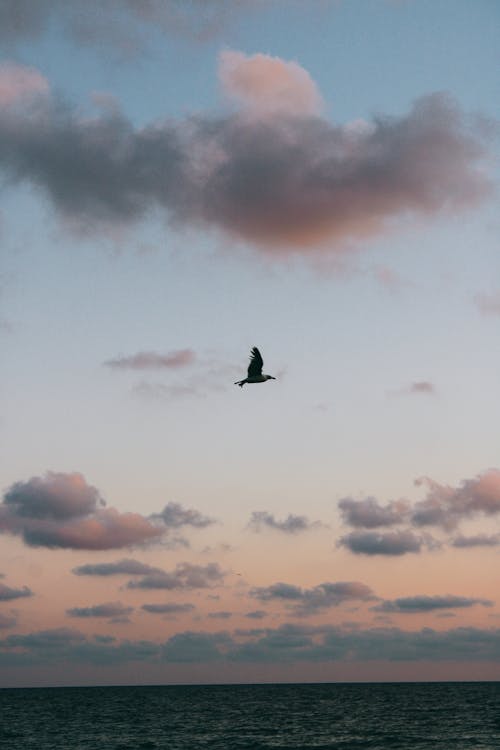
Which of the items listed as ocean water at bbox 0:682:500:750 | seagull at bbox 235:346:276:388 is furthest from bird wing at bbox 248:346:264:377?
ocean water at bbox 0:682:500:750

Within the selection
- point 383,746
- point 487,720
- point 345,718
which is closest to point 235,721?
point 345,718

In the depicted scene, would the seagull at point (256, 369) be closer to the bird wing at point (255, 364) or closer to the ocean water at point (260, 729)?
the bird wing at point (255, 364)

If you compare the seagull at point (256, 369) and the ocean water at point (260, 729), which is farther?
the ocean water at point (260, 729)

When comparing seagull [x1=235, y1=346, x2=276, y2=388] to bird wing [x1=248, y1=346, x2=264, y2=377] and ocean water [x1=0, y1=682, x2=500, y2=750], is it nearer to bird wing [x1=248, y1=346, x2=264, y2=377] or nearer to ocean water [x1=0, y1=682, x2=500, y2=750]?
bird wing [x1=248, y1=346, x2=264, y2=377]

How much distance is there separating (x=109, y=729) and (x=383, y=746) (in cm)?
3979

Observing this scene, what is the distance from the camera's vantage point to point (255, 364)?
45031mm

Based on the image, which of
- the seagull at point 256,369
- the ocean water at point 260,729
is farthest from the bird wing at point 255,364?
the ocean water at point 260,729

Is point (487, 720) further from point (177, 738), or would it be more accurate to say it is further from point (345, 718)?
point (177, 738)

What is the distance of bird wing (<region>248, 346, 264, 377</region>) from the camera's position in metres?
44.9

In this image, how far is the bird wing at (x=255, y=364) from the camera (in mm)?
44906

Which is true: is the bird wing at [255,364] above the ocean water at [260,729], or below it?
above

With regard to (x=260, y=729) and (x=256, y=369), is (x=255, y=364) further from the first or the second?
(x=260, y=729)

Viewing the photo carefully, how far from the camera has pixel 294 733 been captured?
9350 centimetres

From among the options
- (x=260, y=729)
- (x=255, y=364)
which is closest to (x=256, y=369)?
(x=255, y=364)
